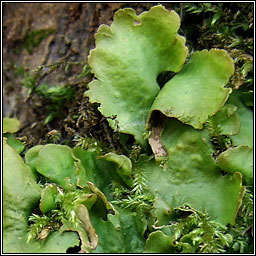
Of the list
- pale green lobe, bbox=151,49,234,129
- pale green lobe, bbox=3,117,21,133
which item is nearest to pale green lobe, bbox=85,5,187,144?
pale green lobe, bbox=151,49,234,129

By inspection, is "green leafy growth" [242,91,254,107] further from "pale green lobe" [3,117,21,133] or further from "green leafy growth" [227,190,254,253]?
"pale green lobe" [3,117,21,133]

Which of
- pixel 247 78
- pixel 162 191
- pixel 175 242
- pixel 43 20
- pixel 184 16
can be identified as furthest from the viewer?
pixel 43 20

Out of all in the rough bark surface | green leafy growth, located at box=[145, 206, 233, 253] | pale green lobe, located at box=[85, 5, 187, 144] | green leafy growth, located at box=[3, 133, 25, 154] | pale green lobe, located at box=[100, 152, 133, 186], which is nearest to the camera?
green leafy growth, located at box=[145, 206, 233, 253]

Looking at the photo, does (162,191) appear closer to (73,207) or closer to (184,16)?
(73,207)

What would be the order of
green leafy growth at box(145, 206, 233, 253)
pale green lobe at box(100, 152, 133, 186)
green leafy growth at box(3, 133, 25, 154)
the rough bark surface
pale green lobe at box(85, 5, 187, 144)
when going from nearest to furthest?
green leafy growth at box(145, 206, 233, 253)
pale green lobe at box(100, 152, 133, 186)
pale green lobe at box(85, 5, 187, 144)
green leafy growth at box(3, 133, 25, 154)
the rough bark surface

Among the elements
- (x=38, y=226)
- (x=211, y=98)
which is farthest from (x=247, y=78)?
(x=38, y=226)

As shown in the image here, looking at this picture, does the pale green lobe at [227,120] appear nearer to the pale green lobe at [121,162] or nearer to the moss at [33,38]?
the pale green lobe at [121,162]
